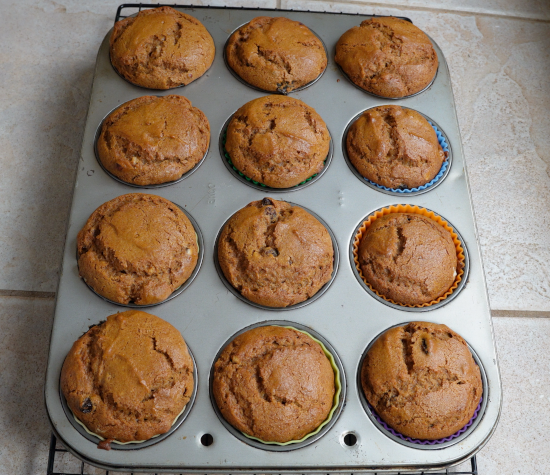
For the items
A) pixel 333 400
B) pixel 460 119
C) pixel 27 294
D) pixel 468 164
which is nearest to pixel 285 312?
pixel 333 400

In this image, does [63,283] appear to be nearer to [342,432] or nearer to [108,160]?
[108,160]

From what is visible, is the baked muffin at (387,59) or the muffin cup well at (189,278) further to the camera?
the baked muffin at (387,59)

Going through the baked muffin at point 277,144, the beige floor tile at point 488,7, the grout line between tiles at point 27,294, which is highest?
the beige floor tile at point 488,7

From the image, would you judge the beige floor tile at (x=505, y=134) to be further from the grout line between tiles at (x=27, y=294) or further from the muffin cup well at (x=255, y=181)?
the grout line between tiles at (x=27, y=294)

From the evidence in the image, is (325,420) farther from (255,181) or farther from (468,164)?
(468,164)

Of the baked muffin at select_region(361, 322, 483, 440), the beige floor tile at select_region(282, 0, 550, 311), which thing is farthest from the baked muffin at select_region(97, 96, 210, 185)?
the beige floor tile at select_region(282, 0, 550, 311)

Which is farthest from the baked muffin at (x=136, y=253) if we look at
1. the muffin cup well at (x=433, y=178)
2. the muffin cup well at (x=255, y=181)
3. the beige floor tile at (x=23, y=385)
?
the muffin cup well at (x=433, y=178)
